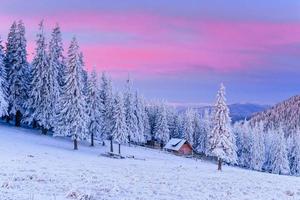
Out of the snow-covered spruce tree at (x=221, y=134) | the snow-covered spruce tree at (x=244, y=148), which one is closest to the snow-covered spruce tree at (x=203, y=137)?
the snow-covered spruce tree at (x=244, y=148)

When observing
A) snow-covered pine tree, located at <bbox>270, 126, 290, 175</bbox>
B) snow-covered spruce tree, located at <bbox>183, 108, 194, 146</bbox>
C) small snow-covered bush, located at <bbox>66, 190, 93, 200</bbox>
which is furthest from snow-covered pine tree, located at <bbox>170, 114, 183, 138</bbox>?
small snow-covered bush, located at <bbox>66, 190, 93, 200</bbox>

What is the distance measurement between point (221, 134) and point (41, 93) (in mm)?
31064

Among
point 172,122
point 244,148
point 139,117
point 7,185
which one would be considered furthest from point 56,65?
point 244,148

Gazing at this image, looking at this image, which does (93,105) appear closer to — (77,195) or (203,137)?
(77,195)

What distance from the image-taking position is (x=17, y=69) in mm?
74188

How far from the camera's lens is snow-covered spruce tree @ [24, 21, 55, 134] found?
71.9 m

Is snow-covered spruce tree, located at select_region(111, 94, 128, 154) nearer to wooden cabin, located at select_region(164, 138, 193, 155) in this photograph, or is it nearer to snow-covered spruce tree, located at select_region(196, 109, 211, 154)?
wooden cabin, located at select_region(164, 138, 193, 155)

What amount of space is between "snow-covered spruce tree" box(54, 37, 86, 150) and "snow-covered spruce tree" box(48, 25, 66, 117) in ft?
14.9

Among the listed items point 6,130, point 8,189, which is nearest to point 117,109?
point 6,130

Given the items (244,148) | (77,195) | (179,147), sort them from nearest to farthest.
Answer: (77,195) < (179,147) < (244,148)

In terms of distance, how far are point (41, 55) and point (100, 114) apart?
52.9 ft

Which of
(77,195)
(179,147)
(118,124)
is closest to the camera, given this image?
(77,195)

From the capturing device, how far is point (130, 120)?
320ft

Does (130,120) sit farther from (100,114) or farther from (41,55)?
(41,55)
